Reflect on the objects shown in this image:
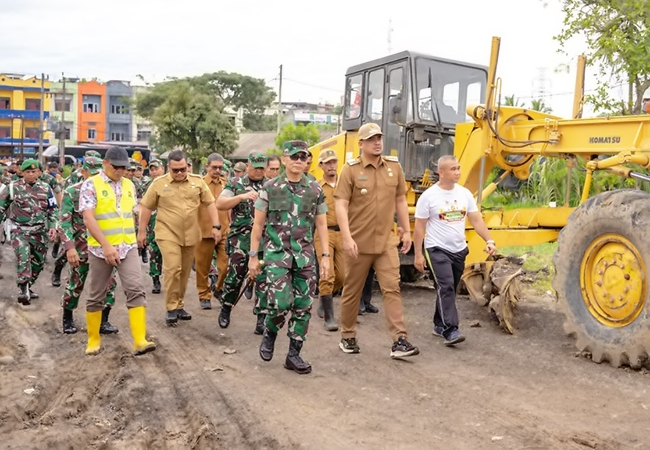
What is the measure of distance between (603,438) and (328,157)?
4.53 meters

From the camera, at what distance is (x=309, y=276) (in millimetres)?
6199

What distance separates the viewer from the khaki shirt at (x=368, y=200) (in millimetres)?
6543

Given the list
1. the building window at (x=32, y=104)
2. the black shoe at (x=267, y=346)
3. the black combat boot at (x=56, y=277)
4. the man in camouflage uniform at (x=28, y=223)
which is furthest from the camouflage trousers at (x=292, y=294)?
the building window at (x=32, y=104)

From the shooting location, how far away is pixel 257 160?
335 inches

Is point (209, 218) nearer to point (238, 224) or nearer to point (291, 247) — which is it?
point (238, 224)

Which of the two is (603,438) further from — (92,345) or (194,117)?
(194,117)

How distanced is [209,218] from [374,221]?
10.4 feet

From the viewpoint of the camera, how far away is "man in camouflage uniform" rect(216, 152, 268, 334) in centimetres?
806

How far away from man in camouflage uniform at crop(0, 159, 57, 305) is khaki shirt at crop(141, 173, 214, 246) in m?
2.54

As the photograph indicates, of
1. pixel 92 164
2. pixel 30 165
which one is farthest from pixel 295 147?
pixel 30 165

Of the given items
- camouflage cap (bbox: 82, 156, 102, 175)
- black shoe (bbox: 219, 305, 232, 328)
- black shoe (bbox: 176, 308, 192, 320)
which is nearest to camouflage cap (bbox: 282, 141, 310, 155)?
black shoe (bbox: 219, 305, 232, 328)

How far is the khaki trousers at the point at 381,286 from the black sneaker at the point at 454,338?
672 mm

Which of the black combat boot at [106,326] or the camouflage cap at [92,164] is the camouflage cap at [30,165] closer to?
the camouflage cap at [92,164]

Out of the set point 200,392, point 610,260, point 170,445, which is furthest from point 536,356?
point 170,445
